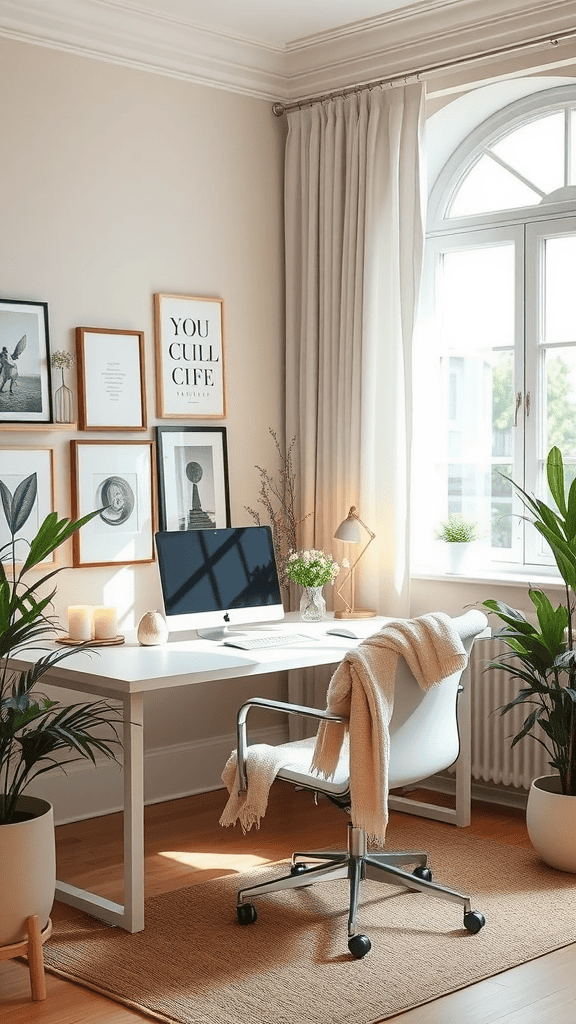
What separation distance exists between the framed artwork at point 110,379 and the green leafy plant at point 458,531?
4.00 ft

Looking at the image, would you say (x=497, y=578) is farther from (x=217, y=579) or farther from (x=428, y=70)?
(x=428, y=70)

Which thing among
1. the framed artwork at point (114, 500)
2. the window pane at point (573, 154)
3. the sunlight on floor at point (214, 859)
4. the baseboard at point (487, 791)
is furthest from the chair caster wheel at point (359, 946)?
the window pane at point (573, 154)

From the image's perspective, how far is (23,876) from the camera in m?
2.88

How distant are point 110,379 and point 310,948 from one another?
2134mm

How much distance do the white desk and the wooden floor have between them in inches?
10.9

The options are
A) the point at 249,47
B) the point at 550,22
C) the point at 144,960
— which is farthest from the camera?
the point at 249,47

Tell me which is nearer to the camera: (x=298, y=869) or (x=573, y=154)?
(x=298, y=869)

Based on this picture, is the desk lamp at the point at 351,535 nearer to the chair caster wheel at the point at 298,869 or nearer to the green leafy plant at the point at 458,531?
the green leafy plant at the point at 458,531

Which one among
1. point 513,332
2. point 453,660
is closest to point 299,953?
point 453,660

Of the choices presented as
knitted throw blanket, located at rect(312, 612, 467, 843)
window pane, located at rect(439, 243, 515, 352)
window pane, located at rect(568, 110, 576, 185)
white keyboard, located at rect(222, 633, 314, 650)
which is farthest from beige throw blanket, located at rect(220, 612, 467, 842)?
window pane, located at rect(568, 110, 576, 185)

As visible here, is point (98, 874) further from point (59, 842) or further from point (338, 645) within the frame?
point (338, 645)

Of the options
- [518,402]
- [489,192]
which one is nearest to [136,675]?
[518,402]

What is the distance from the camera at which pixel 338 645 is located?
3.81 metres

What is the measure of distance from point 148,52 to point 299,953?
3.16 meters
